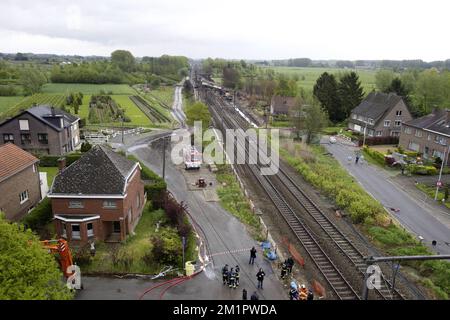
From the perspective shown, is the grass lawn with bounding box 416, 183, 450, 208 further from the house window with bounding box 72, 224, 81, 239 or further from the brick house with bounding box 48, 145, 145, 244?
the house window with bounding box 72, 224, 81, 239

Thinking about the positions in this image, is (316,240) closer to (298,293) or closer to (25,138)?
(298,293)

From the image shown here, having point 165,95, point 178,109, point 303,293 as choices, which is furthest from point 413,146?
point 165,95

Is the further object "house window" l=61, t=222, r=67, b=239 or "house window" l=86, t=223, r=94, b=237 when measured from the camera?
"house window" l=86, t=223, r=94, b=237

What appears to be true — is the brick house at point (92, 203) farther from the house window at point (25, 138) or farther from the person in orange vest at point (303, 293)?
the house window at point (25, 138)

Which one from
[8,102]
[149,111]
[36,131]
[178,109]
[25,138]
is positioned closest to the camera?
[36,131]

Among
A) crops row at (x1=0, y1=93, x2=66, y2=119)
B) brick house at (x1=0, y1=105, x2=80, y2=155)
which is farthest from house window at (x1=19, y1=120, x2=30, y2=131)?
crops row at (x1=0, y1=93, x2=66, y2=119)

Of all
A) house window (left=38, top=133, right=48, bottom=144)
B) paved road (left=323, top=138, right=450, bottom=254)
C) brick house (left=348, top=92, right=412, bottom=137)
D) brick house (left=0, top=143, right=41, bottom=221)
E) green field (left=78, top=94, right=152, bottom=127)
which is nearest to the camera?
brick house (left=0, top=143, right=41, bottom=221)

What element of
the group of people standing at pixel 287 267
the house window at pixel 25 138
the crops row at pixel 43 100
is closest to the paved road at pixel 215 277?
the group of people standing at pixel 287 267
